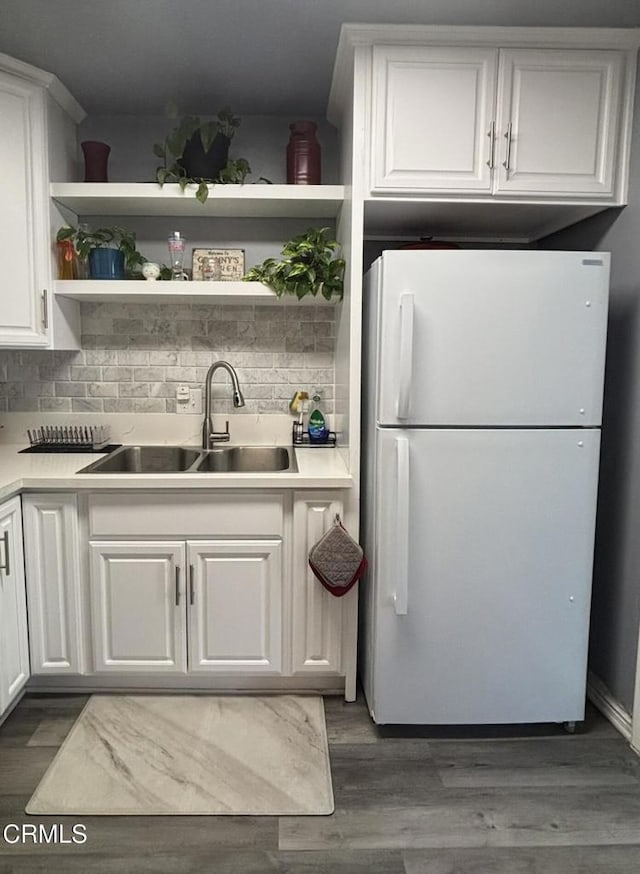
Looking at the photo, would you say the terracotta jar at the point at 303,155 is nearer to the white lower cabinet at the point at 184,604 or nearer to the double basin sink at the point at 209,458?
the double basin sink at the point at 209,458

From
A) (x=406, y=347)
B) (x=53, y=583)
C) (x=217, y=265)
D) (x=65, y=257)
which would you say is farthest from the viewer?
(x=217, y=265)

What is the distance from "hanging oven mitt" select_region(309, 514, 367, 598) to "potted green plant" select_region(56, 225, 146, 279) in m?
1.39

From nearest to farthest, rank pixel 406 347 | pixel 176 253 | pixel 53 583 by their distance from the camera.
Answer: pixel 406 347 → pixel 53 583 → pixel 176 253

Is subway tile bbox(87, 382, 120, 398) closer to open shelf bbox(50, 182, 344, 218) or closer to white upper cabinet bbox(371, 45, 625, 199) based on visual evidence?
open shelf bbox(50, 182, 344, 218)

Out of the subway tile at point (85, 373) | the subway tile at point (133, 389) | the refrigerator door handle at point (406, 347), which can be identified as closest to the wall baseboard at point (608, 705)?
the refrigerator door handle at point (406, 347)

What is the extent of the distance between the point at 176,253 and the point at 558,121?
1.52 m

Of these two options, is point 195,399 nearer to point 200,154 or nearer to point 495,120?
point 200,154

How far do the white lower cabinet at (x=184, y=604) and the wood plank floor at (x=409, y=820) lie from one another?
1.19 feet

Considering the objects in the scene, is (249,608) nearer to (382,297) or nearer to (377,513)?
(377,513)

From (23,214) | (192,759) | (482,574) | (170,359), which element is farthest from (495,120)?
(192,759)

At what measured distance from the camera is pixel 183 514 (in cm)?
226

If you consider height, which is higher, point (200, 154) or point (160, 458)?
point (200, 154)

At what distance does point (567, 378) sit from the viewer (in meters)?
2.02

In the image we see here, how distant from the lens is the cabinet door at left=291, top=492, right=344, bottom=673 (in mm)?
2264
